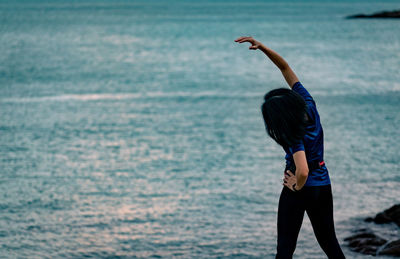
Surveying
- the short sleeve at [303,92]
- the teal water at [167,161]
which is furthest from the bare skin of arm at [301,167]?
the teal water at [167,161]

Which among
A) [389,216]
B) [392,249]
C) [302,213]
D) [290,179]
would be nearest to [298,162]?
[290,179]

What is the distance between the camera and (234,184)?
51.8ft

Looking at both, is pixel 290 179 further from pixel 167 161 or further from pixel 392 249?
pixel 167 161

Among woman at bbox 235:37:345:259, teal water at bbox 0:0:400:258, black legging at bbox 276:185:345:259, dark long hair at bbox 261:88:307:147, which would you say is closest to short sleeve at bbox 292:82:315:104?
woman at bbox 235:37:345:259

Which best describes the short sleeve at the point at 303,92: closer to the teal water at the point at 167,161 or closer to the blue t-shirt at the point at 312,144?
the blue t-shirt at the point at 312,144

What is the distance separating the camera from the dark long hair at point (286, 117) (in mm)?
4125

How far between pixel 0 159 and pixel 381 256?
13.1m

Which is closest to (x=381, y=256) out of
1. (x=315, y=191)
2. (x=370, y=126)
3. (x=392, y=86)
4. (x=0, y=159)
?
(x=315, y=191)

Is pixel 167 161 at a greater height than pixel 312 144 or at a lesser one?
lesser

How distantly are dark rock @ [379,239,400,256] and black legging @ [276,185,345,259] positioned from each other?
445 centimetres

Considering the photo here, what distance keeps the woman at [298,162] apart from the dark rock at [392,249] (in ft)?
14.6

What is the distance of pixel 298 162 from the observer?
4.16 meters

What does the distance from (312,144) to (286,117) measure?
41 cm

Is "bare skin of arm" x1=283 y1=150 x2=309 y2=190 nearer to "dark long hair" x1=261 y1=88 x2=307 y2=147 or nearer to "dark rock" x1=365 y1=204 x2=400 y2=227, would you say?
"dark long hair" x1=261 y1=88 x2=307 y2=147
